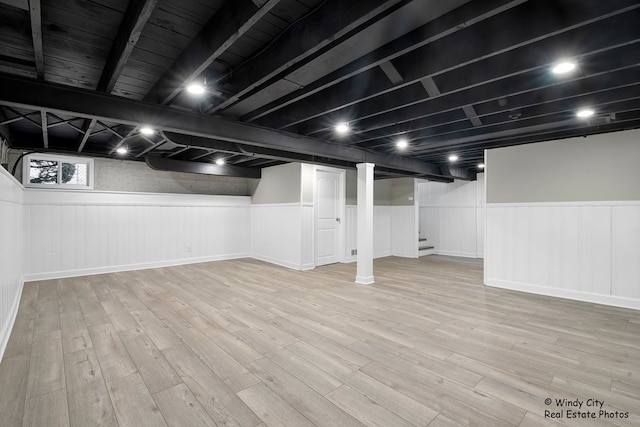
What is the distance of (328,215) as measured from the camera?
22.5 feet

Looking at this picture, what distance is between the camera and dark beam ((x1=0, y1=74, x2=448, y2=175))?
90.9 inches

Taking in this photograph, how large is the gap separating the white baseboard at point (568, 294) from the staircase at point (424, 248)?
3324 mm

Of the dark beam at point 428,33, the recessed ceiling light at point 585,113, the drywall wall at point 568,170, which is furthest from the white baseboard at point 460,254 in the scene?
the dark beam at point 428,33

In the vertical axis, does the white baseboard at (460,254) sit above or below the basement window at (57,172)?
below

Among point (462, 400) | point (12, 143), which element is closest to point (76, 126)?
point (12, 143)

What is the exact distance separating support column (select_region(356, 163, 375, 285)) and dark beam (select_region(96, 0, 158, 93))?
12.3ft

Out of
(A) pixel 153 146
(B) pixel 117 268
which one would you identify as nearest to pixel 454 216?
(A) pixel 153 146

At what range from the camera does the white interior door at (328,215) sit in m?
6.63

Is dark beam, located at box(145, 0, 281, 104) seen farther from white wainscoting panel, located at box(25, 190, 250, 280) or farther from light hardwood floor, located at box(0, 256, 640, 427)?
white wainscoting panel, located at box(25, 190, 250, 280)

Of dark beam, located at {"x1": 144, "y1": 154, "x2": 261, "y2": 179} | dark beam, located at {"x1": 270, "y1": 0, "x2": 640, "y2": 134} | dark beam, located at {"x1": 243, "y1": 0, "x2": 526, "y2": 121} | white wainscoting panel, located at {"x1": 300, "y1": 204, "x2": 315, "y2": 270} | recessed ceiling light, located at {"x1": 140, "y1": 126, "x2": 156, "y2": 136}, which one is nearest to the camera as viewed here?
dark beam, located at {"x1": 243, "y1": 0, "x2": 526, "y2": 121}

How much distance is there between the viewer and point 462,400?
192cm

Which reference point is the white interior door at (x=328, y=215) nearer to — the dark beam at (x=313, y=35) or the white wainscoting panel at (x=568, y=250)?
the white wainscoting panel at (x=568, y=250)

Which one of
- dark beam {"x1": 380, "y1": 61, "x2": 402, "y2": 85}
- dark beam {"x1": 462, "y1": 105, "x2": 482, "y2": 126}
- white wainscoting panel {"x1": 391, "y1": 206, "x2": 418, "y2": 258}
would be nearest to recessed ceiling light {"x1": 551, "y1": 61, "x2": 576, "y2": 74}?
dark beam {"x1": 462, "y1": 105, "x2": 482, "y2": 126}

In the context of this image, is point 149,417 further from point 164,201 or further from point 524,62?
point 164,201
